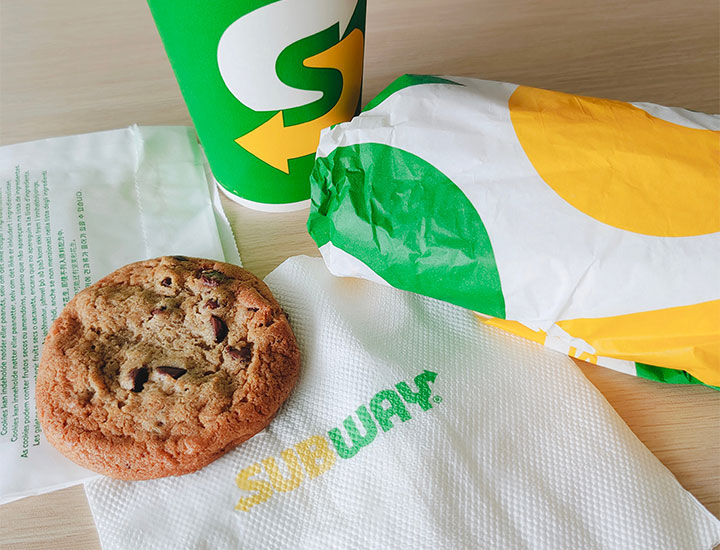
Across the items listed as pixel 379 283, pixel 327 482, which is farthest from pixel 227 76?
pixel 327 482

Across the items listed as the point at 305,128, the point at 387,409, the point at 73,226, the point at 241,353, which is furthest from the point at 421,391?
the point at 73,226

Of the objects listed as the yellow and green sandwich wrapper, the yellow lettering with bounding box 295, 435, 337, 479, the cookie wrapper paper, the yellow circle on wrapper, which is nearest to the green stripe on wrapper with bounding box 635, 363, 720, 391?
the yellow and green sandwich wrapper

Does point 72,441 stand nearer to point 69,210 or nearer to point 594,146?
point 69,210

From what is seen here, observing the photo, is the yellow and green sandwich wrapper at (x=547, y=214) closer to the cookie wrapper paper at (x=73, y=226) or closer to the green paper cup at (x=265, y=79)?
the green paper cup at (x=265, y=79)

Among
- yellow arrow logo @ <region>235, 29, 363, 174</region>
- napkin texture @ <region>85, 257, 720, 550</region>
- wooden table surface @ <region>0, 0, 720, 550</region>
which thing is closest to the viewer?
napkin texture @ <region>85, 257, 720, 550</region>

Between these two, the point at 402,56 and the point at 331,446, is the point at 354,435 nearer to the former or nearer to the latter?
the point at 331,446

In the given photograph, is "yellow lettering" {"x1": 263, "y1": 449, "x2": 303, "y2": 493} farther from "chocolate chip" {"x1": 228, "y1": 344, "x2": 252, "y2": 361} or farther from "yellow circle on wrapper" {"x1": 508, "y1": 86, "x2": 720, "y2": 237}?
"yellow circle on wrapper" {"x1": 508, "y1": 86, "x2": 720, "y2": 237}
